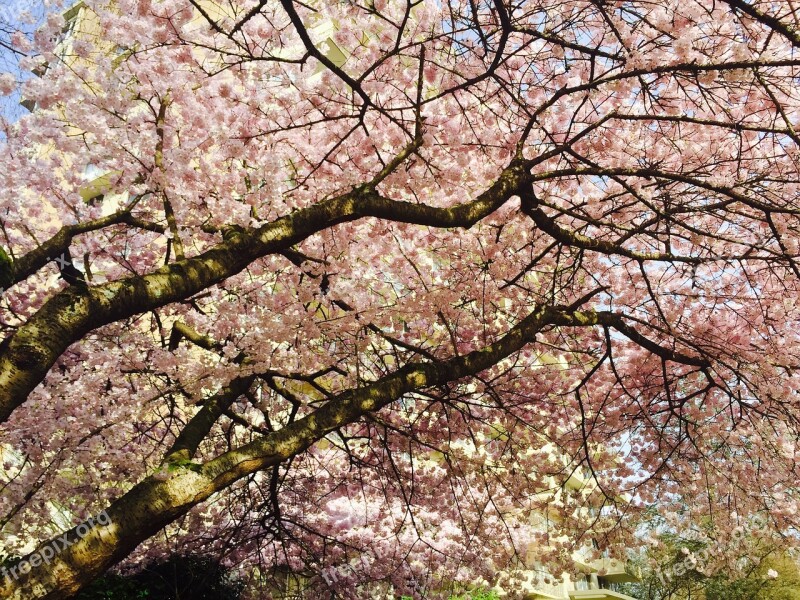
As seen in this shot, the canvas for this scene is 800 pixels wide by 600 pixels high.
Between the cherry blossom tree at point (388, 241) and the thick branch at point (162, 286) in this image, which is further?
the cherry blossom tree at point (388, 241)

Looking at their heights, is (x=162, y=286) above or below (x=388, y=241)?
below

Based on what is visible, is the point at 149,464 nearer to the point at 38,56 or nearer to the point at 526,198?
the point at 38,56

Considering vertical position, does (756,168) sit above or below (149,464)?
above

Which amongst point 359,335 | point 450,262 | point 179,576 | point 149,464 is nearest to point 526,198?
point 359,335

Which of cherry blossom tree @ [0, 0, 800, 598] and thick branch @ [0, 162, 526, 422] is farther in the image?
cherry blossom tree @ [0, 0, 800, 598]

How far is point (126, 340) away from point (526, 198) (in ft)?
13.5

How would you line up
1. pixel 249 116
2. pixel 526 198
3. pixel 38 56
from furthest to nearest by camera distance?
pixel 249 116 → pixel 38 56 → pixel 526 198

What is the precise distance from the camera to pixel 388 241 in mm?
7074

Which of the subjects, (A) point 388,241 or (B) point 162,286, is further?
(A) point 388,241

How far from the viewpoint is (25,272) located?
13.3 ft

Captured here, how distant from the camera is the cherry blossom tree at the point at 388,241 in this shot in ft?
13.1

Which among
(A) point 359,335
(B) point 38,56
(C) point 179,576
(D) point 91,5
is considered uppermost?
(D) point 91,5

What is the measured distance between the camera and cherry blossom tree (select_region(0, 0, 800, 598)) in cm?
398

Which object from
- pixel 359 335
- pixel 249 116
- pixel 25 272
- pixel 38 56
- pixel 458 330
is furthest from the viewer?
pixel 458 330
